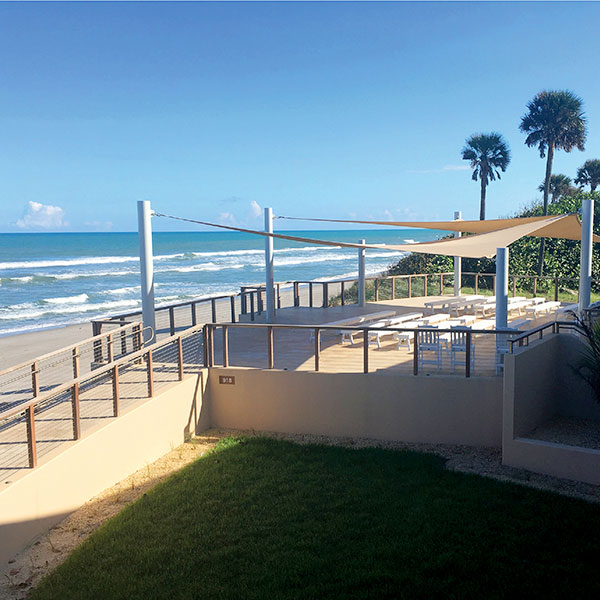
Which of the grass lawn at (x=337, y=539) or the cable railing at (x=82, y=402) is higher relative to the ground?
the cable railing at (x=82, y=402)

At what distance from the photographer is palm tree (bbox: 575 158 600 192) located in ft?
126

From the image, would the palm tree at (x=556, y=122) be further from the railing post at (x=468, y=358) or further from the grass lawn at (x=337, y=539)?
the grass lawn at (x=337, y=539)

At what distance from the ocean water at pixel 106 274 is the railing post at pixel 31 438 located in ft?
52.7

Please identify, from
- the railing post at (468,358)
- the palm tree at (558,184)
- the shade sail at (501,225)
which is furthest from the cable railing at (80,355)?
the palm tree at (558,184)

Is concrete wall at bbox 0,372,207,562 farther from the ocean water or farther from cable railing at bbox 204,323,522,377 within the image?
the ocean water

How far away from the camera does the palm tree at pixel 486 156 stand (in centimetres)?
2698

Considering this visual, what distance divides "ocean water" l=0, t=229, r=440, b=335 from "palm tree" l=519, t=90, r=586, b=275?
677 inches

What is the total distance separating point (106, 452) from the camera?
6.22 m

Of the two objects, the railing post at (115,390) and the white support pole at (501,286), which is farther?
the white support pole at (501,286)

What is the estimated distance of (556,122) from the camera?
2342 centimetres

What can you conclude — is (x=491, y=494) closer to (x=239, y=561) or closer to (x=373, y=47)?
(x=239, y=561)

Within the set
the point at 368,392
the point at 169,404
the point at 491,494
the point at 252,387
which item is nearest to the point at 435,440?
the point at 368,392

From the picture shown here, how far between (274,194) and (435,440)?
244 feet

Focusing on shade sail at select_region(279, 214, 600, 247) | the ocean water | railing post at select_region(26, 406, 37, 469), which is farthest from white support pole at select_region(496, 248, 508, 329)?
the ocean water
